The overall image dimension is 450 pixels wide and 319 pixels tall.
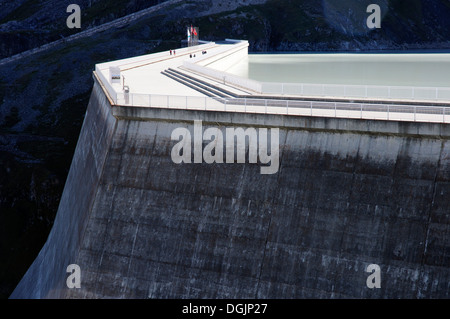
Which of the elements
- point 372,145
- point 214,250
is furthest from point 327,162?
point 214,250

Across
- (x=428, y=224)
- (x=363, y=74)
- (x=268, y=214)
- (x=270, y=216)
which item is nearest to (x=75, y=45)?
(x=363, y=74)

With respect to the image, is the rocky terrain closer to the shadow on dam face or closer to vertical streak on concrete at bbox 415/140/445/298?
the shadow on dam face

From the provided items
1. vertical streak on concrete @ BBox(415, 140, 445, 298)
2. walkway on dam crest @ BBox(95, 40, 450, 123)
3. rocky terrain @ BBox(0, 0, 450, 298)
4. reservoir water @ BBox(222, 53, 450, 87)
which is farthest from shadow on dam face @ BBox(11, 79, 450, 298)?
rocky terrain @ BBox(0, 0, 450, 298)

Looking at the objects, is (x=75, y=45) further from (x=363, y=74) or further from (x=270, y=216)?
(x=270, y=216)

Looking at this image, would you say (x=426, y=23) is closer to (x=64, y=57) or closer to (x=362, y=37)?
(x=362, y=37)

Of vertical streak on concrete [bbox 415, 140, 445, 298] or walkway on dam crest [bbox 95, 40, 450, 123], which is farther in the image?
walkway on dam crest [bbox 95, 40, 450, 123]

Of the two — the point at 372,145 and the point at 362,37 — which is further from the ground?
the point at 372,145

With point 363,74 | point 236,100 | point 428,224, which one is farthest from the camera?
point 363,74
